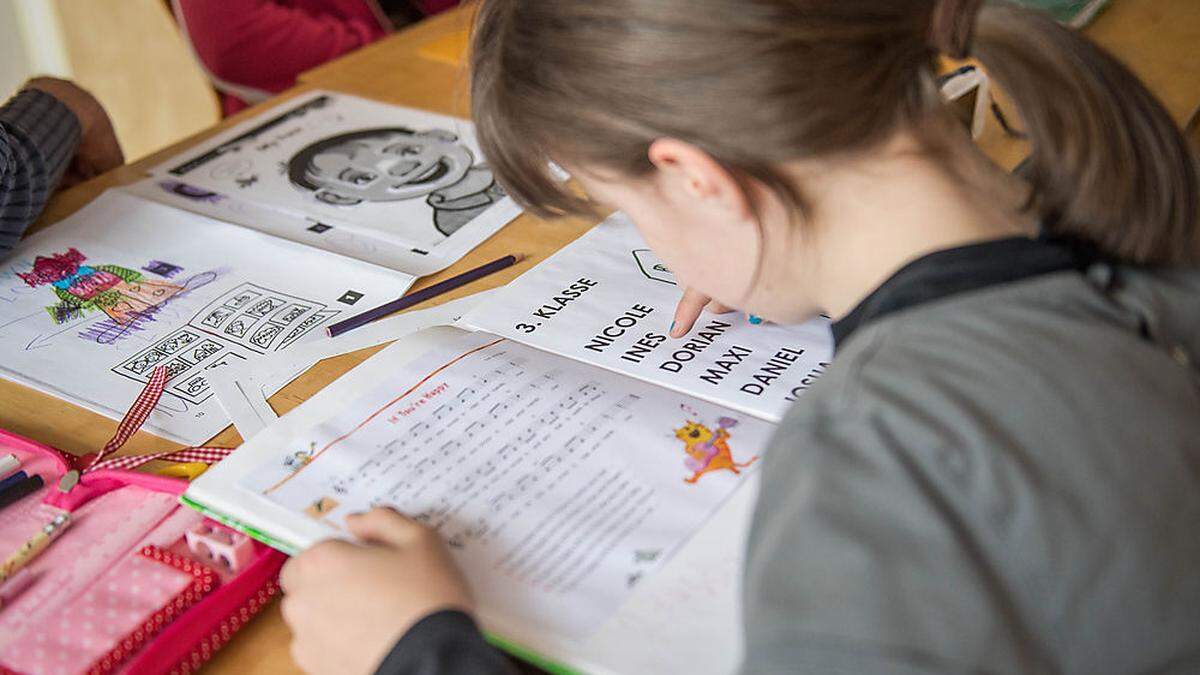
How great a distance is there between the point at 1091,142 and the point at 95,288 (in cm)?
77

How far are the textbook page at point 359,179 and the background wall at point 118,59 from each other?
4.65 ft

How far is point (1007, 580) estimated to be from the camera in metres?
0.50

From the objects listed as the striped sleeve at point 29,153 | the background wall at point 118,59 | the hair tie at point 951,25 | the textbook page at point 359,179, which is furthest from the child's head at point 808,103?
the background wall at point 118,59

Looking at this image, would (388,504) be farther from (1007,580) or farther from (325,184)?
(325,184)

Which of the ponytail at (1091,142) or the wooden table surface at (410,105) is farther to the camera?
the wooden table surface at (410,105)

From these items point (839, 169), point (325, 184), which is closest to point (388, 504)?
point (839, 169)

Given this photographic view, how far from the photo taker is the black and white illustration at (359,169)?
40.9 inches

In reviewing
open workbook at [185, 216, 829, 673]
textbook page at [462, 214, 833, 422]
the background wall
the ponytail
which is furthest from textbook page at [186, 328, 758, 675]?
the background wall

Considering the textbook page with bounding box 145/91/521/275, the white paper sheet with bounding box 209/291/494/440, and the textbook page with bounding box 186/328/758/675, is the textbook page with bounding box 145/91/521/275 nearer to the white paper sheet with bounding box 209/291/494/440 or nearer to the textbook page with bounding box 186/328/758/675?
the white paper sheet with bounding box 209/291/494/440

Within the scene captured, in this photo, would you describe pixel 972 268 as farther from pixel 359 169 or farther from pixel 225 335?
pixel 359 169

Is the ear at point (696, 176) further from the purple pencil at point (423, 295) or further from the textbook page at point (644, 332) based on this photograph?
the purple pencil at point (423, 295)

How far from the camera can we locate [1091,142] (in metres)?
0.59

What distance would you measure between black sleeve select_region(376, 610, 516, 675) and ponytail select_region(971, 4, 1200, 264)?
1.24ft

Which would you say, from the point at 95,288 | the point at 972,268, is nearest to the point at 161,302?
the point at 95,288
